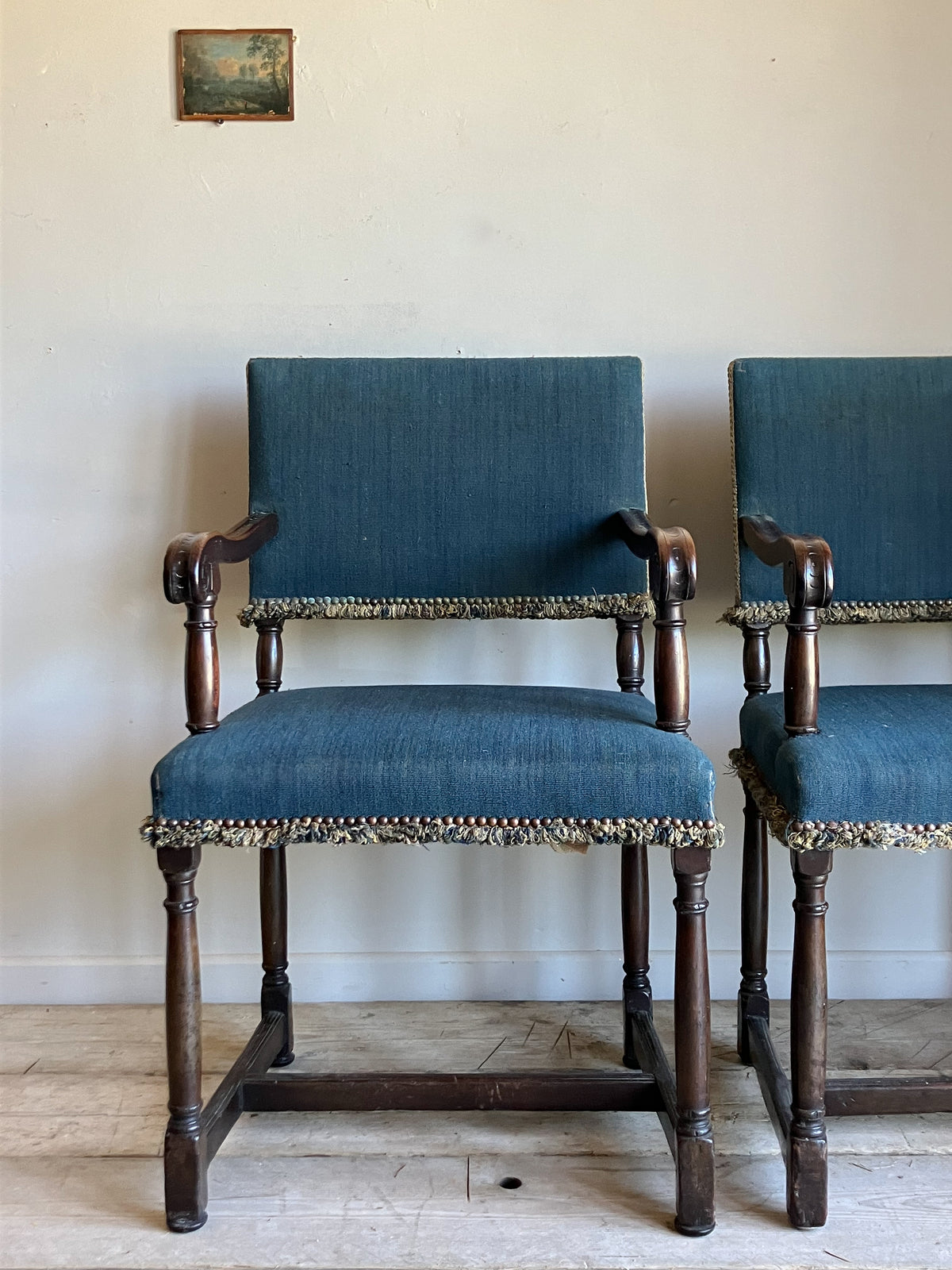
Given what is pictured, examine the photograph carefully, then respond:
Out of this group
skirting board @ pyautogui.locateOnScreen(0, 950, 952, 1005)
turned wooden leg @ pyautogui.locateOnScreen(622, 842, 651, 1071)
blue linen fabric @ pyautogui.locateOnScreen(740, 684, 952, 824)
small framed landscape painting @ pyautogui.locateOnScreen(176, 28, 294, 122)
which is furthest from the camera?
skirting board @ pyautogui.locateOnScreen(0, 950, 952, 1005)

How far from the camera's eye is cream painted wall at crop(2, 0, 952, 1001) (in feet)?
6.07

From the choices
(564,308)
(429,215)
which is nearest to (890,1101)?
(564,308)

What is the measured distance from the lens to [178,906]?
1.28 metres

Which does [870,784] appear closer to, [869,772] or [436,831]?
[869,772]

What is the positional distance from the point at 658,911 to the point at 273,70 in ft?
5.49

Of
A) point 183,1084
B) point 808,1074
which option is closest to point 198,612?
point 183,1084

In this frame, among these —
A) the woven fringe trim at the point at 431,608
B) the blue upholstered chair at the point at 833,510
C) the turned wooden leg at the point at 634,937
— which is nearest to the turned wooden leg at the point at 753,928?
the blue upholstered chair at the point at 833,510

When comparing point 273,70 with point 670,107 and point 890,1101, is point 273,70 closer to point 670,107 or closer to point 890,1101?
point 670,107

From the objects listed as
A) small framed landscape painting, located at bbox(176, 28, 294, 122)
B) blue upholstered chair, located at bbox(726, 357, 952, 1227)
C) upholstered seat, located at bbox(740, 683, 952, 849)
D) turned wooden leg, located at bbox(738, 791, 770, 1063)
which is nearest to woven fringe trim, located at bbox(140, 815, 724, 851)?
upholstered seat, located at bbox(740, 683, 952, 849)

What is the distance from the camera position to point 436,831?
1.23 metres

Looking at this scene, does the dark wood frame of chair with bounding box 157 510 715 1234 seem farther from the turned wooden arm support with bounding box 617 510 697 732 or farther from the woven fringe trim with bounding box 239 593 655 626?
the woven fringe trim with bounding box 239 593 655 626

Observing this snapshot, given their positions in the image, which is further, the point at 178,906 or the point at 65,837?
the point at 65,837

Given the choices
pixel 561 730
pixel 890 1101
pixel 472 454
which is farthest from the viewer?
pixel 472 454

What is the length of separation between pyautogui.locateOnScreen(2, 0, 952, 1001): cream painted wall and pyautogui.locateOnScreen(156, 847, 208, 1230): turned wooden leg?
0.65 m
